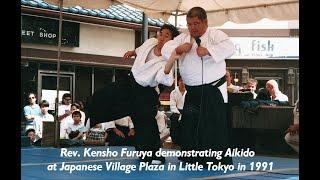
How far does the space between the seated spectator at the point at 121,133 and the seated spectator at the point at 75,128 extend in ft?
0.97

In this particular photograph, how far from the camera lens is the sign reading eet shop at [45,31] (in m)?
5.73

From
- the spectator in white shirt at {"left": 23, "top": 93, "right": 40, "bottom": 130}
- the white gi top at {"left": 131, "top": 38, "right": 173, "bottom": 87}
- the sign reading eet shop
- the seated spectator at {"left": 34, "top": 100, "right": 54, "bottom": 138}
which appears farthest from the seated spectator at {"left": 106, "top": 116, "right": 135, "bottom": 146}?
the sign reading eet shop

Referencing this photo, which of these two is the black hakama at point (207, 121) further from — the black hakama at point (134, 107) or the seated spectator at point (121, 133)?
the seated spectator at point (121, 133)

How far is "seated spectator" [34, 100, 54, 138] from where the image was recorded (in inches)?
174

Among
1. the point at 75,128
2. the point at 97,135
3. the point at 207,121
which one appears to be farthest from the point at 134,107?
the point at 75,128

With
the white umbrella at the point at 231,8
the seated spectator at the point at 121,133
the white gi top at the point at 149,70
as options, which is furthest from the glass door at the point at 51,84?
the white gi top at the point at 149,70

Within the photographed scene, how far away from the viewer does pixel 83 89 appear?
5629 mm

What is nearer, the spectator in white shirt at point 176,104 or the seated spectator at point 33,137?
the spectator in white shirt at point 176,104

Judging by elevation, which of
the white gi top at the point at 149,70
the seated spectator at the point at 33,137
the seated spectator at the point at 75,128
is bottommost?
the seated spectator at the point at 33,137

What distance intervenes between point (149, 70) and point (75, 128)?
4.74ft

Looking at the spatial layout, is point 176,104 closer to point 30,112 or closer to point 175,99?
point 175,99
